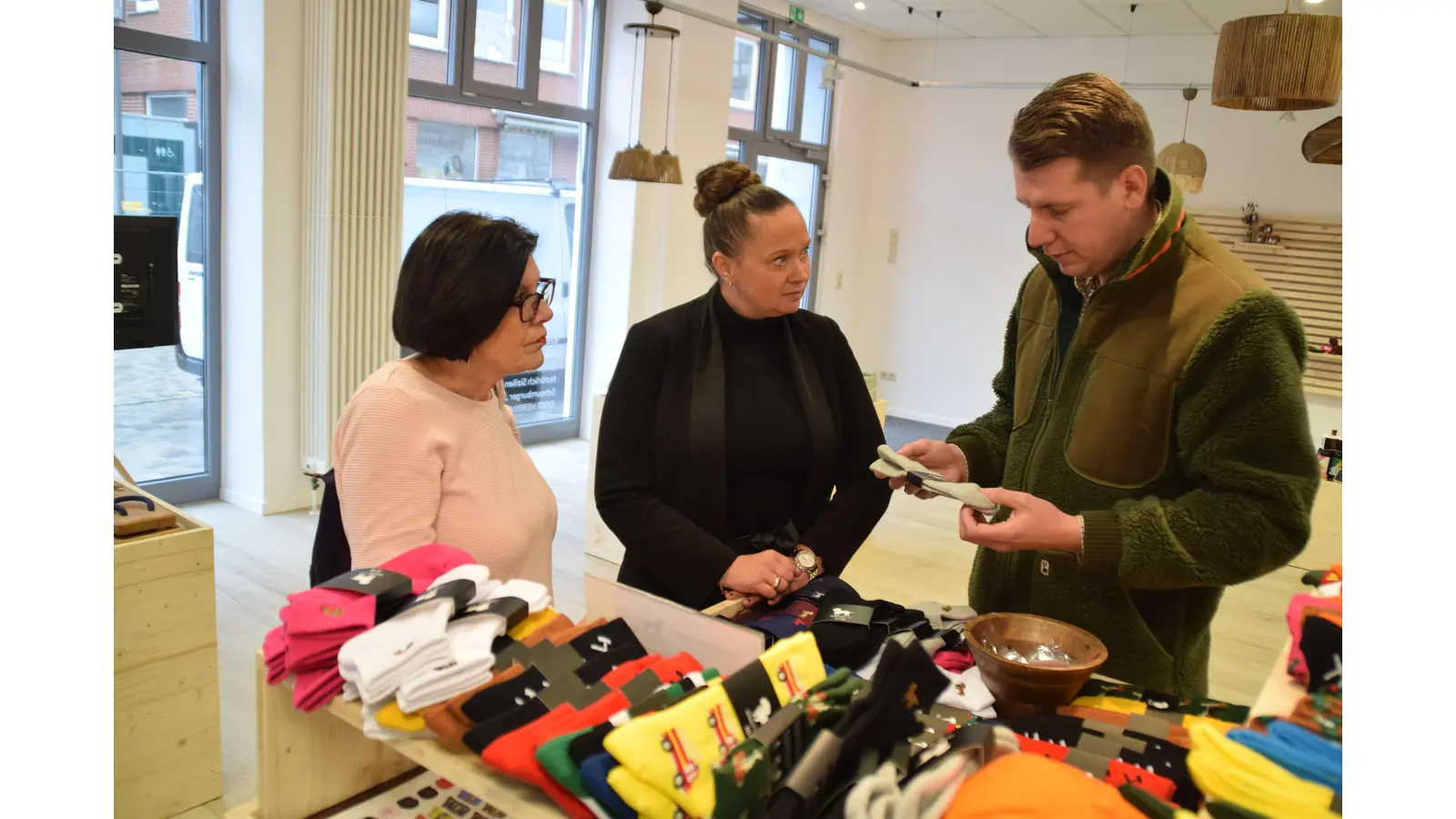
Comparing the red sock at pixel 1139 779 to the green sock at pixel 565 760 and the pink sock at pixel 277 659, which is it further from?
the pink sock at pixel 277 659

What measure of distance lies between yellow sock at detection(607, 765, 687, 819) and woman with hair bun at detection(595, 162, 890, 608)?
110cm

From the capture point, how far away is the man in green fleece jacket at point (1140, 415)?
1565mm

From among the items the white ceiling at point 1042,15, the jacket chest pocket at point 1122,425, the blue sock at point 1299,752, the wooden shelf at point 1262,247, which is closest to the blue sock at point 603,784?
the blue sock at point 1299,752

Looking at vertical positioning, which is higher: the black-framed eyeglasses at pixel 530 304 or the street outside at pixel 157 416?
the black-framed eyeglasses at pixel 530 304

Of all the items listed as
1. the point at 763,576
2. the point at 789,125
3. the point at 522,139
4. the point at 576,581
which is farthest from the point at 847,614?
the point at 789,125

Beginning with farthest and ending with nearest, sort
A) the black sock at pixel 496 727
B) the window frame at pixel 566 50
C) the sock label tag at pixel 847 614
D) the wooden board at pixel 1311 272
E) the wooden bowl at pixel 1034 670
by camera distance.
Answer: the wooden board at pixel 1311 272 < the window frame at pixel 566 50 < the sock label tag at pixel 847 614 < the wooden bowl at pixel 1034 670 < the black sock at pixel 496 727

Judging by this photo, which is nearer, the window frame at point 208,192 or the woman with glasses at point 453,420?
the woman with glasses at point 453,420

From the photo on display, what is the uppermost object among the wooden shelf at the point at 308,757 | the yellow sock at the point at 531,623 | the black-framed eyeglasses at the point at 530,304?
the black-framed eyeglasses at the point at 530,304

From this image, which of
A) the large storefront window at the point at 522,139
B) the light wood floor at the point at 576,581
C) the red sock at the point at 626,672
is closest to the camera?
the red sock at the point at 626,672

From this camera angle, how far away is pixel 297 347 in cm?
565

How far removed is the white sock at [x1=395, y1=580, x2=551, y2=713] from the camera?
49.2 inches

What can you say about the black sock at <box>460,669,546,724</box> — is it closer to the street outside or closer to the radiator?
the radiator

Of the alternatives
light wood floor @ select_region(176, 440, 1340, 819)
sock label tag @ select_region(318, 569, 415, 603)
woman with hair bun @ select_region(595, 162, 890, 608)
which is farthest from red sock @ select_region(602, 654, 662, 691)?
light wood floor @ select_region(176, 440, 1340, 819)

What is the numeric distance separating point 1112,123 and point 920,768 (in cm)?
106
